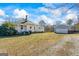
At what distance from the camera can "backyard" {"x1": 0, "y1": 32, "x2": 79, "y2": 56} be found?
144 centimetres

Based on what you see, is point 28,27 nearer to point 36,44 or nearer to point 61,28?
point 36,44

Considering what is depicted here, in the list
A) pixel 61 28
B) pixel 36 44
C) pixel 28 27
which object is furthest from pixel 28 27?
pixel 61 28

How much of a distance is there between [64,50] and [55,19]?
265 mm

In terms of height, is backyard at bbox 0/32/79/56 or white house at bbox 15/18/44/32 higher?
white house at bbox 15/18/44/32

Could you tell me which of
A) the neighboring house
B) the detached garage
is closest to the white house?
the neighboring house

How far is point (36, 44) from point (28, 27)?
0.51ft

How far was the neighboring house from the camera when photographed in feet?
4.76

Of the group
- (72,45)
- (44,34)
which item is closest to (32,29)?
(44,34)

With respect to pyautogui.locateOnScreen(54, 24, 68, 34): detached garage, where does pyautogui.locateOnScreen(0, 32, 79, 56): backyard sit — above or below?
below

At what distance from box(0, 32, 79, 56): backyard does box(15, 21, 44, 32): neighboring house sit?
0.04 meters

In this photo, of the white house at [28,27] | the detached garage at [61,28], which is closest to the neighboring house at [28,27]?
the white house at [28,27]

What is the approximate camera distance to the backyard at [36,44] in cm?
144

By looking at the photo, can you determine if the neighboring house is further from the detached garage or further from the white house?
the detached garage

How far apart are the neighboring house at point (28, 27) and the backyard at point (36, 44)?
44 millimetres
